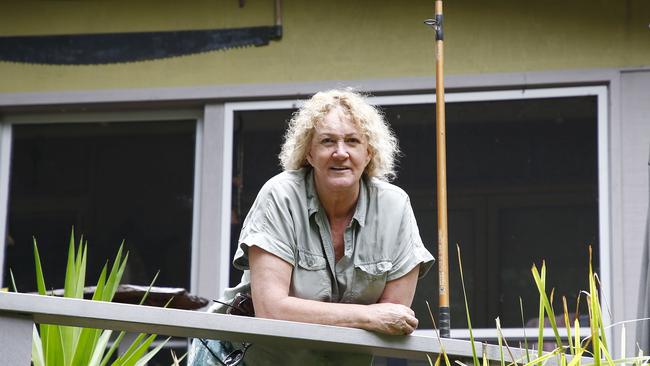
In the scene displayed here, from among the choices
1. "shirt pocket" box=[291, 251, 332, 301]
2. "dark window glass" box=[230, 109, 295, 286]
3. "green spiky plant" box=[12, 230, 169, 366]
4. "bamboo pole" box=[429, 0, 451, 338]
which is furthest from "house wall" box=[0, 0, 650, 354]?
"shirt pocket" box=[291, 251, 332, 301]

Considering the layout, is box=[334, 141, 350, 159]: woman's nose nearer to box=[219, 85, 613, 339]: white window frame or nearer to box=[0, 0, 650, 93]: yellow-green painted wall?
box=[219, 85, 613, 339]: white window frame

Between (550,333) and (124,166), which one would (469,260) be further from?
(124,166)

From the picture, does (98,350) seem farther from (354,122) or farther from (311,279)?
(354,122)

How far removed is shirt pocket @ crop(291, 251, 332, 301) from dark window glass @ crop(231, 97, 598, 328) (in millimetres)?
2672

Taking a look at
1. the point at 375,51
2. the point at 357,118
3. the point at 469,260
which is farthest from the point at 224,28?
the point at 357,118

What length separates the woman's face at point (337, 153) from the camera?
11.6 ft

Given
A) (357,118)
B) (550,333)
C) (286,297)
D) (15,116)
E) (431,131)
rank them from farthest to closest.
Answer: (15,116)
(431,131)
(550,333)
(357,118)
(286,297)

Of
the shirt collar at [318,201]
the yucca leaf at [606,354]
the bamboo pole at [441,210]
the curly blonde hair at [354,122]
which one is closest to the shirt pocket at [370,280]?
the shirt collar at [318,201]

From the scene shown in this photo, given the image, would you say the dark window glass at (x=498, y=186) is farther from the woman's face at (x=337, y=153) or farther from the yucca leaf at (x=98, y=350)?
Result: the woman's face at (x=337, y=153)

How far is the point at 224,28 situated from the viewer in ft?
22.0

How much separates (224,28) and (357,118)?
3230 mm

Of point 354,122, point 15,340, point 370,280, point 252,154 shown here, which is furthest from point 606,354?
point 252,154

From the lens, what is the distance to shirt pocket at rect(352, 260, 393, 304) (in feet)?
11.5

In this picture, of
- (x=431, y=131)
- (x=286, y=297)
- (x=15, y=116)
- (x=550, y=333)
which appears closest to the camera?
(x=286, y=297)
